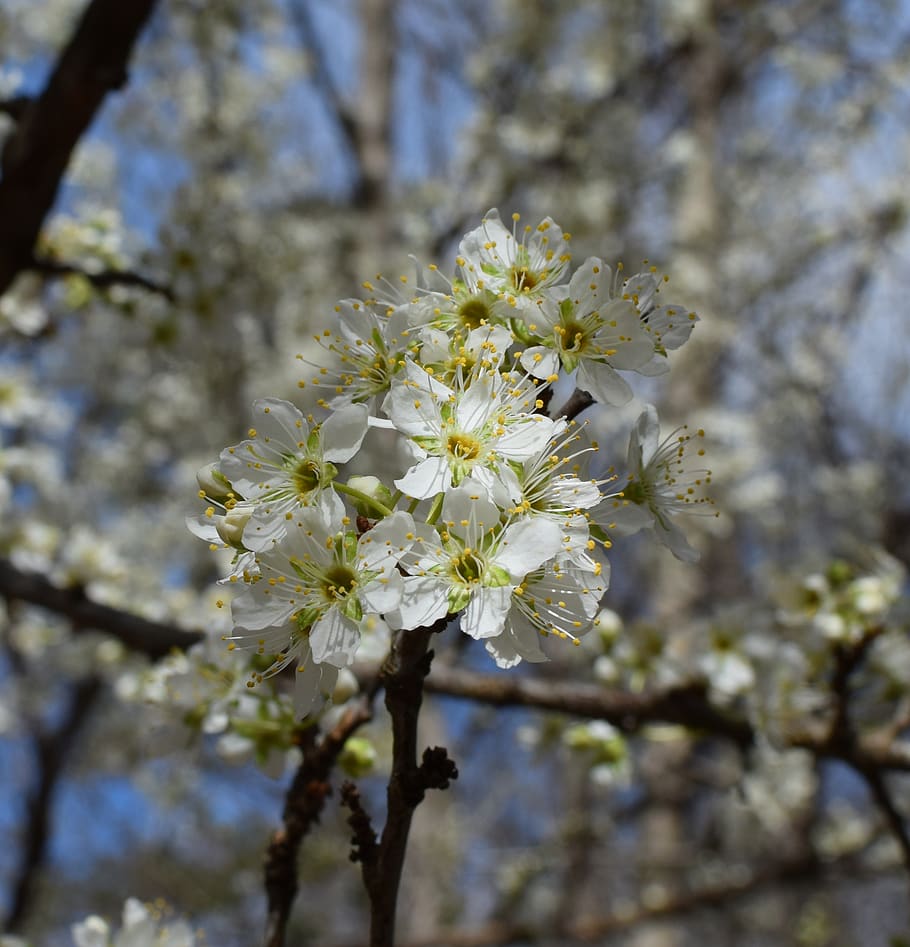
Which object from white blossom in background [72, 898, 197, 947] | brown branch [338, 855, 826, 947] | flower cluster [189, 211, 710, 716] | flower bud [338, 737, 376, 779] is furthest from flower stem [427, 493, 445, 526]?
brown branch [338, 855, 826, 947]

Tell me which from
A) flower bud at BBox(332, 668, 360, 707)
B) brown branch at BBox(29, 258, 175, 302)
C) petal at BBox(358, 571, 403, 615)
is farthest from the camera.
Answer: brown branch at BBox(29, 258, 175, 302)

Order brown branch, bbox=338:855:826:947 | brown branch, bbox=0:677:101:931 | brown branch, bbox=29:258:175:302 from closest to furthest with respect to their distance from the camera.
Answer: brown branch, bbox=29:258:175:302, brown branch, bbox=338:855:826:947, brown branch, bbox=0:677:101:931

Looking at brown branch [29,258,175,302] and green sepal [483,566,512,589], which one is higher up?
brown branch [29,258,175,302]

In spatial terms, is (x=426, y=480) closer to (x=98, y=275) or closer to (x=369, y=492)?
(x=369, y=492)

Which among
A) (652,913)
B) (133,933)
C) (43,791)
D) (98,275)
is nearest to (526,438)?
(133,933)

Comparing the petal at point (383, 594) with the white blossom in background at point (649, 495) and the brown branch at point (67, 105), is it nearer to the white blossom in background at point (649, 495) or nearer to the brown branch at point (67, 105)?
the white blossom in background at point (649, 495)

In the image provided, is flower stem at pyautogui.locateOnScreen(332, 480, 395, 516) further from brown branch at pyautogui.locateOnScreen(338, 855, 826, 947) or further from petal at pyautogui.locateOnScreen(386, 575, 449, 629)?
brown branch at pyautogui.locateOnScreen(338, 855, 826, 947)

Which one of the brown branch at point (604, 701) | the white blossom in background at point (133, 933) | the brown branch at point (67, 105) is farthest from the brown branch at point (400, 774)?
the brown branch at point (67, 105)
